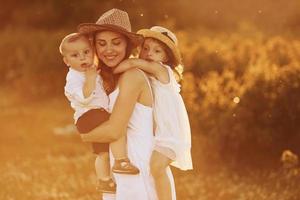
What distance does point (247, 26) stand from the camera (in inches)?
776

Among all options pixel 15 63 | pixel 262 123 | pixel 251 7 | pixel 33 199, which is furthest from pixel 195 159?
pixel 251 7

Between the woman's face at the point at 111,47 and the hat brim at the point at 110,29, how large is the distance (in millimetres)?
39

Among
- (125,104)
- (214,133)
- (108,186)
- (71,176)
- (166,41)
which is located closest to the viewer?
(125,104)

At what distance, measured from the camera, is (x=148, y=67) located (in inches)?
192

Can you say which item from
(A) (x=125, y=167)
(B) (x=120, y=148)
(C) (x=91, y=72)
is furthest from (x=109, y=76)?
(A) (x=125, y=167)

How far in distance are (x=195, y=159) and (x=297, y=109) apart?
4.71ft

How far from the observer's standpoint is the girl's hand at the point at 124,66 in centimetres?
475

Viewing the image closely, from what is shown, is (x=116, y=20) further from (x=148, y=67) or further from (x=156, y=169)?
(x=156, y=169)

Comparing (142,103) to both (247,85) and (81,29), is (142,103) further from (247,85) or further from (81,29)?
(247,85)

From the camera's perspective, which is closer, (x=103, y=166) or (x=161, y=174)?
(x=161, y=174)

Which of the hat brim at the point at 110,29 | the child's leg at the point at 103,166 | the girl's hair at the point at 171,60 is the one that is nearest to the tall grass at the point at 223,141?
the girl's hair at the point at 171,60

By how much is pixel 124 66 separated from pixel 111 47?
5.2 inches

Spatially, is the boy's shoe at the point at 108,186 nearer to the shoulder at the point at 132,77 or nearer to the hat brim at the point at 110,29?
the shoulder at the point at 132,77

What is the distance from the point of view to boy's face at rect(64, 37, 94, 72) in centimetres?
491
